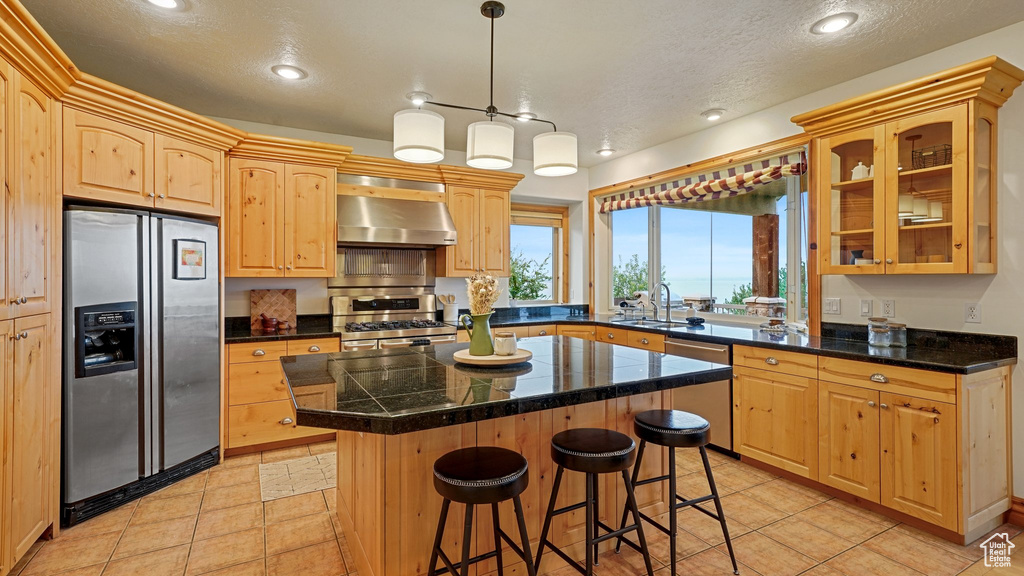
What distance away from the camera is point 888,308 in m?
3.02

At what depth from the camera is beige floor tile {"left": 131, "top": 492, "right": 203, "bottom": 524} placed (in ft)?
8.59

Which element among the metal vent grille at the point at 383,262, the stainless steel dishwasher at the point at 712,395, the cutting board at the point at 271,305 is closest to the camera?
the stainless steel dishwasher at the point at 712,395

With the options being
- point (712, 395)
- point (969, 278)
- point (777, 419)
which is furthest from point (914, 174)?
point (712, 395)

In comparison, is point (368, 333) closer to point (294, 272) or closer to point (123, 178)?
point (294, 272)

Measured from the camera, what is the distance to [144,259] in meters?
2.84

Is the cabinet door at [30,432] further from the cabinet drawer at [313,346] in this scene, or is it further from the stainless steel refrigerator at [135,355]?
the cabinet drawer at [313,346]

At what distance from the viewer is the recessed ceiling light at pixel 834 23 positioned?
8.00ft

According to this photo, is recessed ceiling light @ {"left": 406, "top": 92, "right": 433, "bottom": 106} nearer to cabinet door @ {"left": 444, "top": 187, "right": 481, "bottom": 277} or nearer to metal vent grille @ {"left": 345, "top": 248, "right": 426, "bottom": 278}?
cabinet door @ {"left": 444, "top": 187, "right": 481, "bottom": 277}

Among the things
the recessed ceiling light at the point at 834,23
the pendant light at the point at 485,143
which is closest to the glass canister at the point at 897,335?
the recessed ceiling light at the point at 834,23

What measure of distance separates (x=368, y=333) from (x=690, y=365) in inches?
103

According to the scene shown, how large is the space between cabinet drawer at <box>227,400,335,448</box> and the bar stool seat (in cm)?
236

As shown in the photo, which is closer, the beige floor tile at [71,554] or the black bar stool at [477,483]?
the black bar stool at [477,483]

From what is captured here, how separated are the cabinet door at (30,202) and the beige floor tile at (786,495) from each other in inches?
149

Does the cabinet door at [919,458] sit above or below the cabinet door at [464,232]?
below
